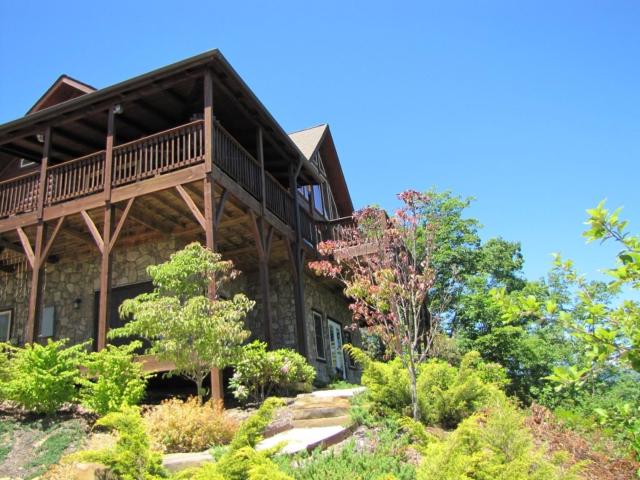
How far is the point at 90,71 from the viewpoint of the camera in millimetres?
14273

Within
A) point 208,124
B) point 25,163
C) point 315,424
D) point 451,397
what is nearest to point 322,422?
point 315,424

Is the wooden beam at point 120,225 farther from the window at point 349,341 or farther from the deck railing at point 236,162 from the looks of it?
the window at point 349,341

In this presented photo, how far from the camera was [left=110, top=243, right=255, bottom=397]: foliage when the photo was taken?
7371 millimetres

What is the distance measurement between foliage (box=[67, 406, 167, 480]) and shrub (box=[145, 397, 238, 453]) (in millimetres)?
1406

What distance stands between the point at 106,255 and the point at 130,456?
6.53 meters

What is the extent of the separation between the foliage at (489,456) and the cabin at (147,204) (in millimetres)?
5077

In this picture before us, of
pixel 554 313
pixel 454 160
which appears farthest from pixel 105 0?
pixel 554 313

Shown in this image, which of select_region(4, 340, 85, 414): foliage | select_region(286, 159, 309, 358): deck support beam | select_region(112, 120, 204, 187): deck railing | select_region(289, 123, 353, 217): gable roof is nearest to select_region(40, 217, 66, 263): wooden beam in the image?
select_region(112, 120, 204, 187): deck railing

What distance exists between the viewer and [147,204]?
1117 cm

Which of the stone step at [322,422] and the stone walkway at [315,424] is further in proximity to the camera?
the stone step at [322,422]

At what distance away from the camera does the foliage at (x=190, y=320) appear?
7.37m

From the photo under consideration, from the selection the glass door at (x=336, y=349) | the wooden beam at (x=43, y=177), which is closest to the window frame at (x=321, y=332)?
the glass door at (x=336, y=349)

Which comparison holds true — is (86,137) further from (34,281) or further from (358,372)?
(358,372)

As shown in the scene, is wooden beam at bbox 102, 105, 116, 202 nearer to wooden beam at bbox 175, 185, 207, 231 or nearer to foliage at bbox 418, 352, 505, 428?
wooden beam at bbox 175, 185, 207, 231
